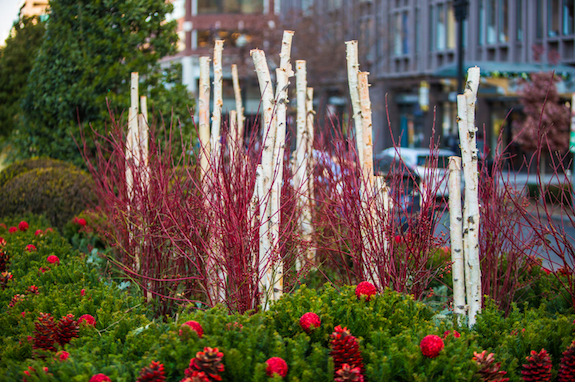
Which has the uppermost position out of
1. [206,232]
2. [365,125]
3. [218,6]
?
[218,6]

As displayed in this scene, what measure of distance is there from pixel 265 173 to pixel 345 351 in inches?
52.9

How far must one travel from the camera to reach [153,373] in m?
2.55

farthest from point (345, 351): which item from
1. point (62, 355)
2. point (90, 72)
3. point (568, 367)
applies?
point (90, 72)

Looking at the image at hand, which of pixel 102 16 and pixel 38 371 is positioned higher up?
pixel 102 16

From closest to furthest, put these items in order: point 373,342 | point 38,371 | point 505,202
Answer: point 38,371 < point 373,342 < point 505,202

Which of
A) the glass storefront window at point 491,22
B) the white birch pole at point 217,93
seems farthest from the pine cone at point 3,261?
the glass storefront window at point 491,22

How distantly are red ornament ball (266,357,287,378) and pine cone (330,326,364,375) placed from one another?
0.27 meters

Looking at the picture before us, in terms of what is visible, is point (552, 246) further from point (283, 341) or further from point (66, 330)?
point (66, 330)

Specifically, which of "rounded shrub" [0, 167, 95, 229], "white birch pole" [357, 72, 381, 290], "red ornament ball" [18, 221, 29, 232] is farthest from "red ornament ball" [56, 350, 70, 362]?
"rounded shrub" [0, 167, 95, 229]

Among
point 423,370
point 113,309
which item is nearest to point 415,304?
point 423,370

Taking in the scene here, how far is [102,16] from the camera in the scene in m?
8.12

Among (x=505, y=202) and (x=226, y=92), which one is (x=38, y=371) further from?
(x=226, y=92)

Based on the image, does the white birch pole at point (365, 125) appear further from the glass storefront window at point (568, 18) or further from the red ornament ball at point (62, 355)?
the glass storefront window at point (568, 18)

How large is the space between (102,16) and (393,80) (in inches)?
1079
